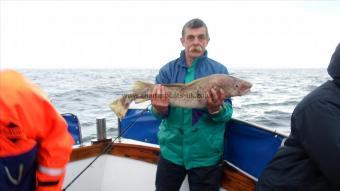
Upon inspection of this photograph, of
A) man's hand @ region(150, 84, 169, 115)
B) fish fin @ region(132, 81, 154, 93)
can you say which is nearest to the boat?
fish fin @ region(132, 81, 154, 93)

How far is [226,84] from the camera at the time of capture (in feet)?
11.5

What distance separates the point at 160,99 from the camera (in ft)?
11.7

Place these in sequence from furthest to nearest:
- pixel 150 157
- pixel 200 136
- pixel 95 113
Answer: pixel 95 113, pixel 150 157, pixel 200 136

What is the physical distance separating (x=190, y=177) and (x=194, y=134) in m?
0.44

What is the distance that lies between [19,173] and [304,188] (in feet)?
5.70

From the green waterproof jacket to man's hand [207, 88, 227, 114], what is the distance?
53 mm

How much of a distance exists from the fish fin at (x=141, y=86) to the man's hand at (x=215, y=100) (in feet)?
2.11

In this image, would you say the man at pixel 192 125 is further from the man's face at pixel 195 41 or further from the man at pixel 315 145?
the man at pixel 315 145

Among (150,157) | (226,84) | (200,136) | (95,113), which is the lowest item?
(95,113)

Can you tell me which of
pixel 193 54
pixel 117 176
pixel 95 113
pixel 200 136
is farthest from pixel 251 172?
pixel 95 113

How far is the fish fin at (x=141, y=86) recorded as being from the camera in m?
3.74

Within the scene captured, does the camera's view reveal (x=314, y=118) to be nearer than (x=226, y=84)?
Yes

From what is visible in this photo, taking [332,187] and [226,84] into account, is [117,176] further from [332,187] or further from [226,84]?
[332,187]

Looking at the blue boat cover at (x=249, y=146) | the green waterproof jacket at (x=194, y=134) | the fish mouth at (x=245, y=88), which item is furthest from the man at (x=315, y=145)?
the fish mouth at (x=245, y=88)
